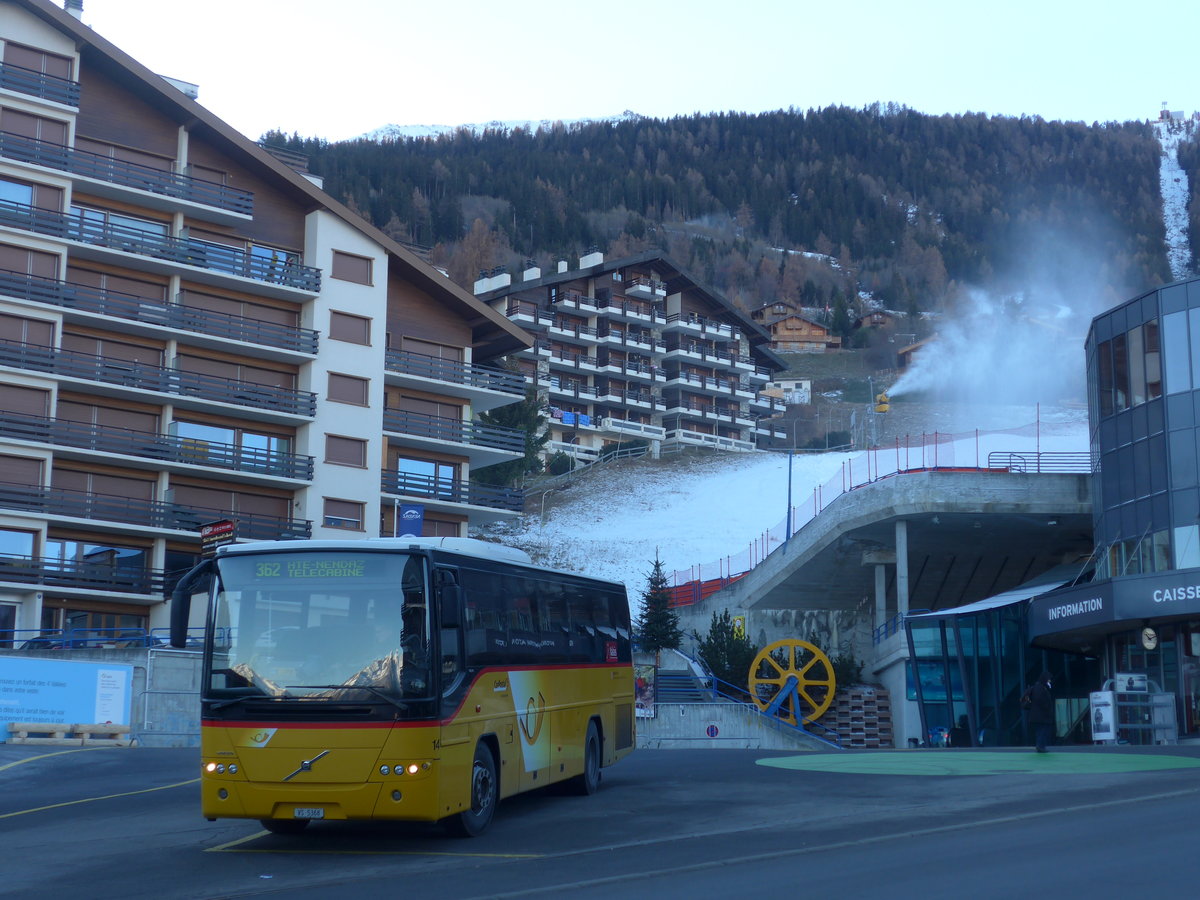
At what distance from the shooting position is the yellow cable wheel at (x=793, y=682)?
44812 millimetres

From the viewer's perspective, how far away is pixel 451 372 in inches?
2174

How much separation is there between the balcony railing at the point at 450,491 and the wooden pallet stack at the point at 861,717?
15208mm

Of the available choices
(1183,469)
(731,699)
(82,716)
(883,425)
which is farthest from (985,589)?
(883,425)

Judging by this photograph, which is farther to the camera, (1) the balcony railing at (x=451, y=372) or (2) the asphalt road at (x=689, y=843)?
(1) the balcony railing at (x=451, y=372)

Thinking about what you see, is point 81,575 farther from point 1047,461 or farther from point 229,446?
point 1047,461

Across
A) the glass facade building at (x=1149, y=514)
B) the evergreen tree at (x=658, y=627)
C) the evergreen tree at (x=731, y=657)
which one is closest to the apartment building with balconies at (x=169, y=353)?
the evergreen tree at (x=658, y=627)

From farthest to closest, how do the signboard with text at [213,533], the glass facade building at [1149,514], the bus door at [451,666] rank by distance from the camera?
1. the glass facade building at [1149,514]
2. the signboard with text at [213,533]
3. the bus door at [451,666]

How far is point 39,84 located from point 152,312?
8239 millimetres

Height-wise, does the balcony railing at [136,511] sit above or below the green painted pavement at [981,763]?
above

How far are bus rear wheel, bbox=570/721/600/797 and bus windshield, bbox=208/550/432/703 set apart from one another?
19.3ft

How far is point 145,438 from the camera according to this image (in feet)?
153

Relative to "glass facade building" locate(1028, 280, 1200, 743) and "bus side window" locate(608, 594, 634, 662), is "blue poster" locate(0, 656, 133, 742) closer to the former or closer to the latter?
"bus side window" locate(608, 594, 634, 662)

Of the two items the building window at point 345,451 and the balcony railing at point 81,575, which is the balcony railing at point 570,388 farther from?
the balcony railing at point 81,575

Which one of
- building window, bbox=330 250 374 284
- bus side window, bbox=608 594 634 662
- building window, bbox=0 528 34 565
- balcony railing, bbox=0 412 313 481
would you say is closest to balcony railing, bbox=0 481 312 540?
building window, bbox=0 528 34 565
